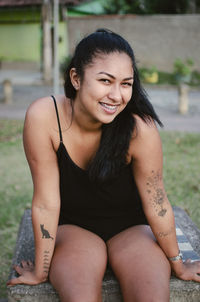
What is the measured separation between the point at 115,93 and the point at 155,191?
531 mm

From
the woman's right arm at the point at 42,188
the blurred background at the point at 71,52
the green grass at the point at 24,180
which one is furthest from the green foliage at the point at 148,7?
the woman's right arm at the point at 42,188

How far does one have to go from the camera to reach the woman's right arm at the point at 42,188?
1.75 m

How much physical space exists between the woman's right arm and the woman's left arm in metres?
0.40

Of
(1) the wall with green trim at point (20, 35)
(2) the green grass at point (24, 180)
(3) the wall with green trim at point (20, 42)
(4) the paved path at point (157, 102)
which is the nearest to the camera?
(2) the green grass at point (24, 180)

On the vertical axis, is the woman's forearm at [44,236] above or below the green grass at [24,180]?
above

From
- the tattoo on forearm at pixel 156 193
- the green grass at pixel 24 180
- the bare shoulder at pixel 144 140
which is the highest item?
the bare shoulder at pixel 144 140

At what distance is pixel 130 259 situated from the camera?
172 centimetres

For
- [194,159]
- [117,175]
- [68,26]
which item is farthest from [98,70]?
[68,26]

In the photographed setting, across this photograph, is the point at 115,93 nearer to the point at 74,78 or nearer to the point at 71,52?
the point at 74,78

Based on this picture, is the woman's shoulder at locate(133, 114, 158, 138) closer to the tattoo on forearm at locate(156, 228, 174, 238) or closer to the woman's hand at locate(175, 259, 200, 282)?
the tattoo on forearm at locate(156, 228, 174, 238)

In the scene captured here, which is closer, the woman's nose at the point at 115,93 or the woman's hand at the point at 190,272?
the woman's nose at the point at 115,93

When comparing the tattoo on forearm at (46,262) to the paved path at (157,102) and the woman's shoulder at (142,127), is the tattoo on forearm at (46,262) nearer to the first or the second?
the woman's shoulder at (142,127)

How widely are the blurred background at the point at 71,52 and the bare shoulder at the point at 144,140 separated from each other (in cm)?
33

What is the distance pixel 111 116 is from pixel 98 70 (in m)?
0.21
